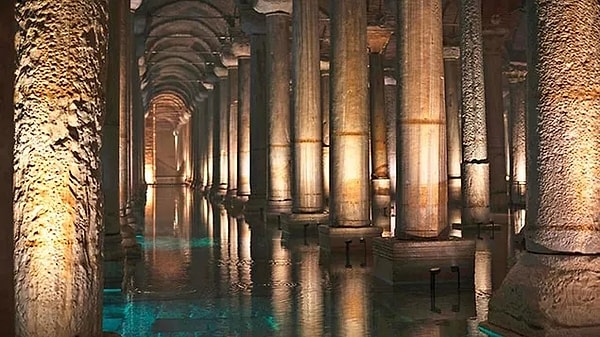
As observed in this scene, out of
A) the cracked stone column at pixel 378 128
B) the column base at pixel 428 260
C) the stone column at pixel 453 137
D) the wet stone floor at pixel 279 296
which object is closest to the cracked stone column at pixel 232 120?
the cracked stone column at pixel 378 128

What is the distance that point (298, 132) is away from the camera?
15.9m

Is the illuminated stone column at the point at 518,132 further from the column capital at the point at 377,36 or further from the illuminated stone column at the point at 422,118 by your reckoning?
the illuminated stone column at the point at 422,118

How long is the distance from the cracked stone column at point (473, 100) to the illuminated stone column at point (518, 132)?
10.5m

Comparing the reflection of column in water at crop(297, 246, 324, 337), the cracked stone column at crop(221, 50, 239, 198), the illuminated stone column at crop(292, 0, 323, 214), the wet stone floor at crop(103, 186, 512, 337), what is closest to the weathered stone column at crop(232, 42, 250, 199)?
the cracked stone column at crop(221, 50, 239, 198)

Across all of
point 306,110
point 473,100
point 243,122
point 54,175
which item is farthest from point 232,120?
point 54,175

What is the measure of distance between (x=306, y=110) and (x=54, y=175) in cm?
1168

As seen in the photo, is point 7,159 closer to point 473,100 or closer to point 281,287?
point 281,287

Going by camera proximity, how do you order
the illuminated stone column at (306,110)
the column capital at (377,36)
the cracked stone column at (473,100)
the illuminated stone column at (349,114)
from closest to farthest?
the illuminated stone column at (349,114) < the illuminated stone column at (306,110) < the cracked stone column at (473,100) < the column capital at (377,36)

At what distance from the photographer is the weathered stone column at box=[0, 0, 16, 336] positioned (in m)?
4.61

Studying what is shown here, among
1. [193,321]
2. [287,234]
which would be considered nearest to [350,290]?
[193,321]

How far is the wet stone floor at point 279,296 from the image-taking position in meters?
7.16

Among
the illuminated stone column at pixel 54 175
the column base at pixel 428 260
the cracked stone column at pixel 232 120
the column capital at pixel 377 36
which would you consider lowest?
the column base at pixel 428 260

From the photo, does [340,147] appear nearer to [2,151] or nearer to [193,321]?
[193,321]

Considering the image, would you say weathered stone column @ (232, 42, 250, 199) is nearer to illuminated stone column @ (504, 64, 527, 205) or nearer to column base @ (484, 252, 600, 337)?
illuminated stone column @ (504, 64, 527, 205)
